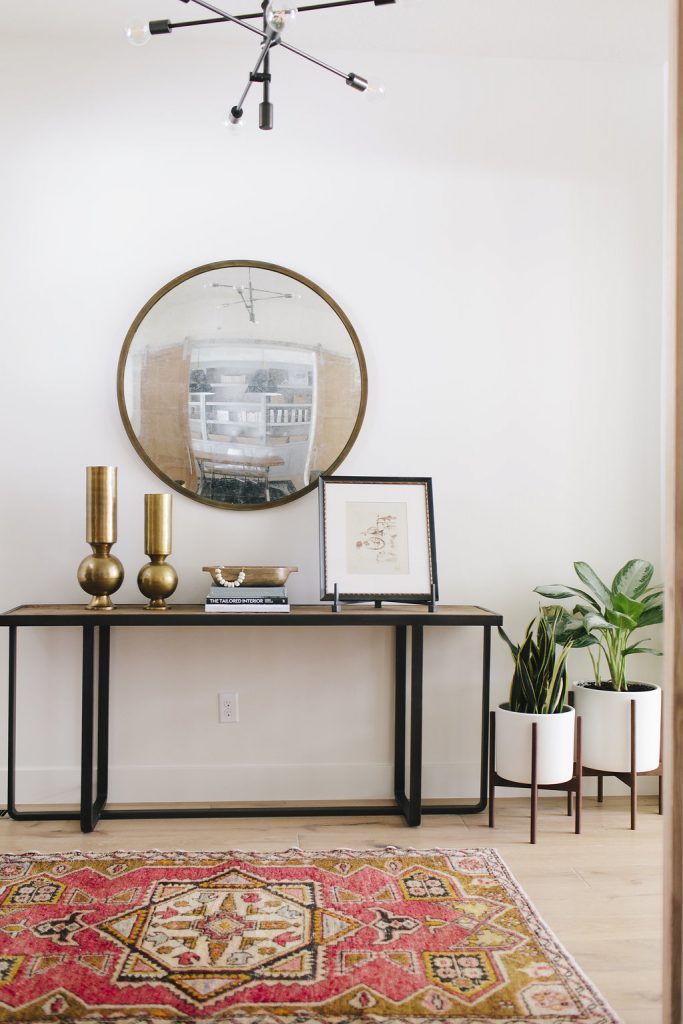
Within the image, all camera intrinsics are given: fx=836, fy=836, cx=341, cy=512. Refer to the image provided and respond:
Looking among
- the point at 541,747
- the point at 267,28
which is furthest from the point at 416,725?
the point at 267,28

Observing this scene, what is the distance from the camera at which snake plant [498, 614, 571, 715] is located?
2.72 meters

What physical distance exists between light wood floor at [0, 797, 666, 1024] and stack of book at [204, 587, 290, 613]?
72cm

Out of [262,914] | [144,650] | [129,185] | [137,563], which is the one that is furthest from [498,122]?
[262,914]

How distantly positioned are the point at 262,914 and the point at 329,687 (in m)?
1.05

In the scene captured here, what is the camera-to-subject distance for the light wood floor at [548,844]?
202 centimetres

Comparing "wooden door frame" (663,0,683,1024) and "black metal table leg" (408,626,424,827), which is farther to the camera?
"black metal table leg" (408,626,424,827)

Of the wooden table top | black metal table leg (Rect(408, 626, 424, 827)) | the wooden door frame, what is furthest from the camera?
black metal table leg (Rect(408, 626, 424, 827))

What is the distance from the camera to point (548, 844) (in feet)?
8.59

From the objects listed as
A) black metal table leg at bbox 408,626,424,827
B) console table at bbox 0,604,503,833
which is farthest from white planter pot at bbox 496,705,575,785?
black metal table leg at bbox 408,626,424,827

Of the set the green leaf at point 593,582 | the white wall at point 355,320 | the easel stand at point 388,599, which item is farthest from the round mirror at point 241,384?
the green leaf at point 593,582

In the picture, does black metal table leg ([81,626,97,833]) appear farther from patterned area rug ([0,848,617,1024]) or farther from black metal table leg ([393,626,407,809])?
black metal table leg ([393,626,407,809])

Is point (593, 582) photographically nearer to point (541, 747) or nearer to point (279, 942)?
point (541, 747)

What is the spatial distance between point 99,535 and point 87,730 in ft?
2.03

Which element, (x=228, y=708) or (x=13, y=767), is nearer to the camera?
(x=13, y=767)
